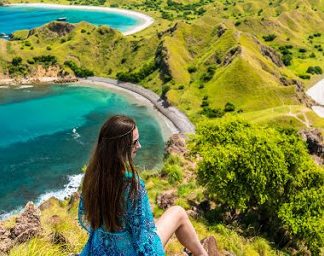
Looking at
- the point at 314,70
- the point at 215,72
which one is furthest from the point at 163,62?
the point at 314,70

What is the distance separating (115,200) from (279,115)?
102948mm

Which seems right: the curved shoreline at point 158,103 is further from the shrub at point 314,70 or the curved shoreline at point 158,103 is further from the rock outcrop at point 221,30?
the shrub at point 314,70

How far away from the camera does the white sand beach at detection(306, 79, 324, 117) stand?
5960 inches

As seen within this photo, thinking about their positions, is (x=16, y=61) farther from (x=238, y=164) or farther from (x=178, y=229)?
(x=178, y=229)

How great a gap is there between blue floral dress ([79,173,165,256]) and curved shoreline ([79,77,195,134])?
112225 mm

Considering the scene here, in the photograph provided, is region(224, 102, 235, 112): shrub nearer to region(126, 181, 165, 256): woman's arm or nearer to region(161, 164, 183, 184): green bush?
region(161, 164, 183, 184): green bush

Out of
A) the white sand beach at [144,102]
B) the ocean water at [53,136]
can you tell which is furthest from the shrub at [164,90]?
the ocean water at [53,136]

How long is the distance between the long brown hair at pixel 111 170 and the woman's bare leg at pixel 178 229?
2325mm

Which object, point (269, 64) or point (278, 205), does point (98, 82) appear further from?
point (278, 205)

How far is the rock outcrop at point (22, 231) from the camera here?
18.9 m

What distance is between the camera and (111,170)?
1002cm

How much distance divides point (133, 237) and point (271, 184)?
35.9m

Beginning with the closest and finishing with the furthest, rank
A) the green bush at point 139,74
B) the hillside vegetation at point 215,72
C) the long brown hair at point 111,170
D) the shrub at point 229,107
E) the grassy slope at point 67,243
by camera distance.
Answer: the long brown hair at point 111,170, the grassy slope at point 67,243, the shrub at point 229,107, the hillside vegetation at point 215,72, the green bush at point 139,74

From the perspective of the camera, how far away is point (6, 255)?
53.2ft
